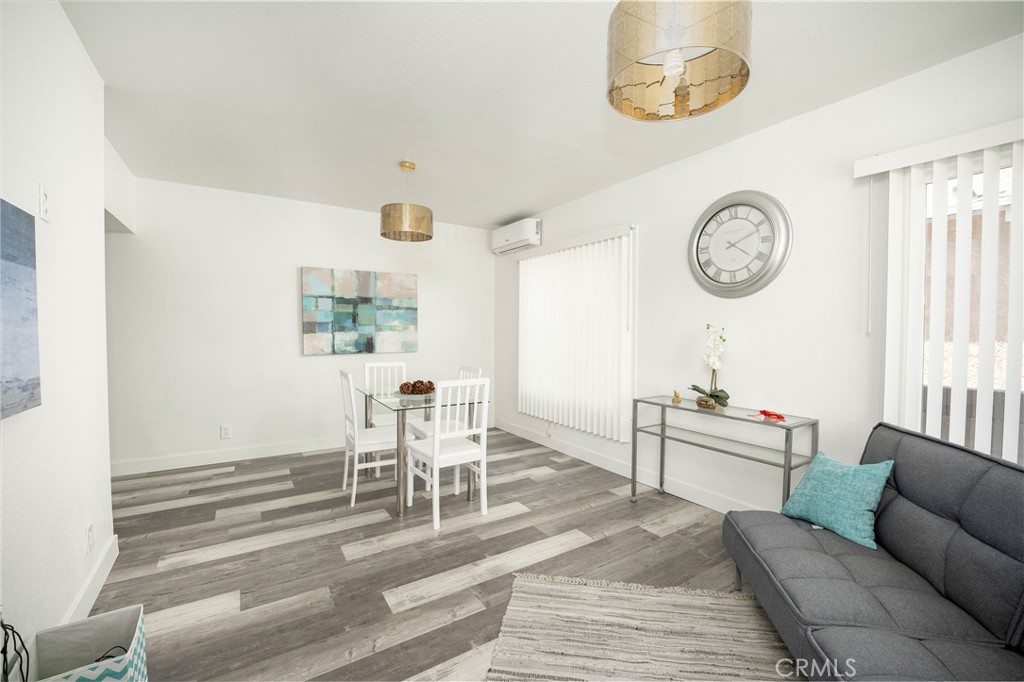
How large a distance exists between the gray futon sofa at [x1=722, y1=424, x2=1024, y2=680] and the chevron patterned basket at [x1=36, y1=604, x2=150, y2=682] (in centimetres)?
213

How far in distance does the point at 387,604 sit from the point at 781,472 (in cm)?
250

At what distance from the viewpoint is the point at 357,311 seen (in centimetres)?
470

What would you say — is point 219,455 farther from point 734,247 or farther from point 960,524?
point 960,524

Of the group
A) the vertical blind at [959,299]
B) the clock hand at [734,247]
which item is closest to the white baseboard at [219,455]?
the clock hand at [734,247]

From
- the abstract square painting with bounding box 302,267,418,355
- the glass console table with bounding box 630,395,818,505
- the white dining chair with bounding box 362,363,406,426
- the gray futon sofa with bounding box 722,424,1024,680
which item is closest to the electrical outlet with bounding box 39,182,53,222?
the white dining chair with bounding box 362,363,406,426

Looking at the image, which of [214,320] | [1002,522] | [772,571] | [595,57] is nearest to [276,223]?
[214,320]

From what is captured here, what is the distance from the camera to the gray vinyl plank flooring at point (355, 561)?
173cm

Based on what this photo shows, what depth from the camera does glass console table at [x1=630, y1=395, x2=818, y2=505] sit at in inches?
96.4

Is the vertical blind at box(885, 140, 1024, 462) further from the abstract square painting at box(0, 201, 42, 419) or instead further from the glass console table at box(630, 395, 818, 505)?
the abstract square painting at box(0, 201, 42, 419)

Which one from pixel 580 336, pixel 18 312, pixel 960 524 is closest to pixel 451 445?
pixel 580 336

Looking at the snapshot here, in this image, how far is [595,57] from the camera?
2.08 meters

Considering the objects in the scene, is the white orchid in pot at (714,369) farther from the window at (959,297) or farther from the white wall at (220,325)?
the white wall at (220,325)

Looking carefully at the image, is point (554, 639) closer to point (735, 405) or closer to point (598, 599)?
point (598, 599)

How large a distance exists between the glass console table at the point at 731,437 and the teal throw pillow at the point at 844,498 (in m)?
0.33
